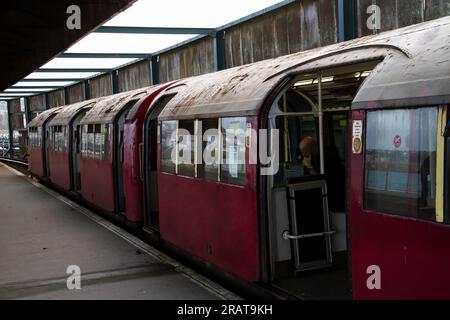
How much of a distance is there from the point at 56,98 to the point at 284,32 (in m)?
25.6

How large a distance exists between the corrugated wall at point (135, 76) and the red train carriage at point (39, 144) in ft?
8.76

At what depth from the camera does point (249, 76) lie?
20.1 feet

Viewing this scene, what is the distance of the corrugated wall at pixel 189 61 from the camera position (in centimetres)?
1390

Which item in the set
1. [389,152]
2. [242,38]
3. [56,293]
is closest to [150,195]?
[56,293]

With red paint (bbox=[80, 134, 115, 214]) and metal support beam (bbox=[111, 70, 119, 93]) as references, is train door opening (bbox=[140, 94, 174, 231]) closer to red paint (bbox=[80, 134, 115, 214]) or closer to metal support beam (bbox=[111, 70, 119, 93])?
red paint (bbox=[80, 134, 115, 214])

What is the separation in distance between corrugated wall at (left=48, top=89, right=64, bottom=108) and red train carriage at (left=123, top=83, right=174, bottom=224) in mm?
23449

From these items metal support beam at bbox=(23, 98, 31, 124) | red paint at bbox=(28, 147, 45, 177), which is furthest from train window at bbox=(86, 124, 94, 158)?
metal support beam at bbox=(23, 98, 31, 124)

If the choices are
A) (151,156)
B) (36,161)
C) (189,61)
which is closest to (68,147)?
(189,61)

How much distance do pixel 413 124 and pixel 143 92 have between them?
746cm

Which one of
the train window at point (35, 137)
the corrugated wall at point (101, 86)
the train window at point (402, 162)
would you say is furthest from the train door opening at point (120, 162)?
the corrugated wall at point (101, 86)

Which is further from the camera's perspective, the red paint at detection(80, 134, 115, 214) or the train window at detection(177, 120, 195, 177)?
the red paint at detection(80, 134, 115, 214)

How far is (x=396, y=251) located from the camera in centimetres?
358

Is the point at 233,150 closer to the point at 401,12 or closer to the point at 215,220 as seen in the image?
the point at 215,220

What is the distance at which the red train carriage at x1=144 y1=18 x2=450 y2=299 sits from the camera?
3.45 meters
